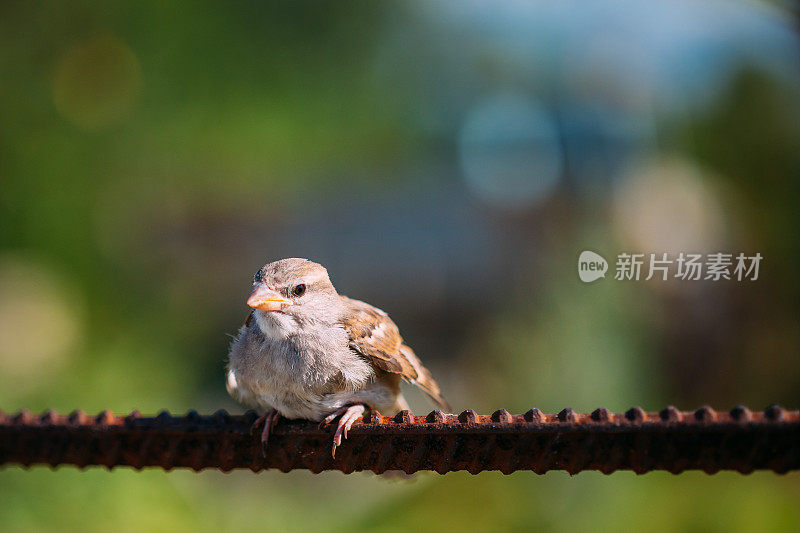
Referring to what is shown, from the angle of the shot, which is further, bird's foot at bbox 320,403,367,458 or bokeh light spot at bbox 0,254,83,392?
bokeh light spot at bbox 0,254,83,392

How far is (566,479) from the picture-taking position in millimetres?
3383

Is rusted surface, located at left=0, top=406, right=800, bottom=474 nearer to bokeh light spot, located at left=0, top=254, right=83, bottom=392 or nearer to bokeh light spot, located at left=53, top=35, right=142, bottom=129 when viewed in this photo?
bokeh light spot, located at left=0, top=254, right=83, bottom=392

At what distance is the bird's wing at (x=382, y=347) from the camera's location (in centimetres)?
184

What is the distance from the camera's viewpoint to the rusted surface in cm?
91

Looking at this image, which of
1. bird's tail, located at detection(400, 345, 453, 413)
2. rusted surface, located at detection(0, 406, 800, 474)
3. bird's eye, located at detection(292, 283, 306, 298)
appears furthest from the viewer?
bird's tail, located at detection(400, 345, 453, 413)

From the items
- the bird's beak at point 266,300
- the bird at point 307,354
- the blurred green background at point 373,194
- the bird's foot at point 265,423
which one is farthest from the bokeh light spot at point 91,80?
the bird's foot at point 265,423

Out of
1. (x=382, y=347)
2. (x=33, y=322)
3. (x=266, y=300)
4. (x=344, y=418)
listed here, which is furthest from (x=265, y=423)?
(x=33, y=322)

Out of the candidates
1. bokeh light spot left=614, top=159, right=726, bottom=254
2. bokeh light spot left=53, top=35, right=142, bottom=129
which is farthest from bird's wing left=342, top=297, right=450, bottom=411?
bokeh light spot left=53, top=35, right=142, bottom=129

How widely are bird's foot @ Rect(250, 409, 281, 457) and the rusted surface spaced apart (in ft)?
0.05

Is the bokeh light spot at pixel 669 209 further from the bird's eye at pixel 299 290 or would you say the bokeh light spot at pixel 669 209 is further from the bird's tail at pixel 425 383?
the bird's eye at pixel 299 290

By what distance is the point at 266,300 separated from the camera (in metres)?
1.68

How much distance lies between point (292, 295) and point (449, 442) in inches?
32.9

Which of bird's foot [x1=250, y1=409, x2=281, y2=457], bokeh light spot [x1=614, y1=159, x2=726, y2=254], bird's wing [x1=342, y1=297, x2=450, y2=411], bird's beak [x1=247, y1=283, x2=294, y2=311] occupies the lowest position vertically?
bird's foot [x1=250, y1=409, x2=281, y2=457]

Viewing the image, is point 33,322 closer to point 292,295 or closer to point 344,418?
point 292,295
